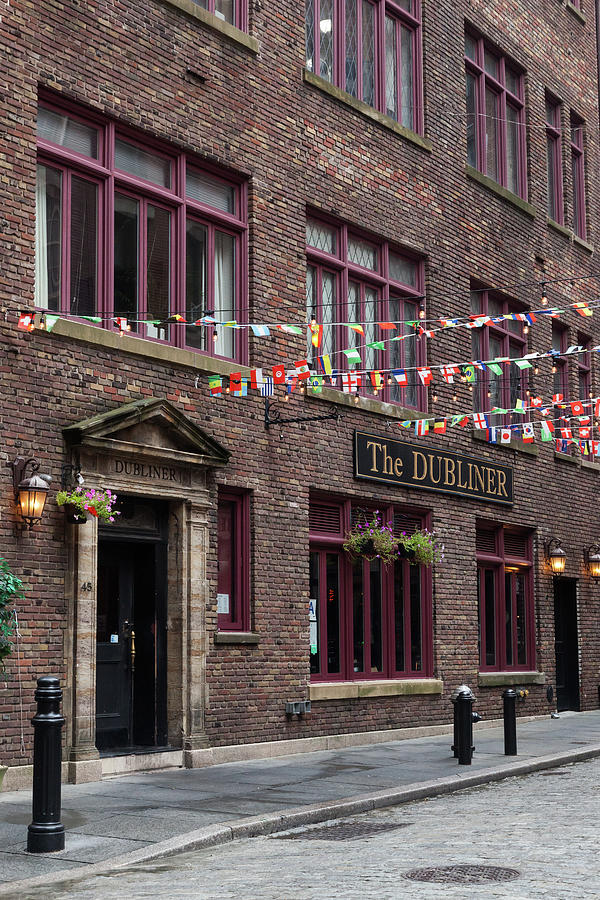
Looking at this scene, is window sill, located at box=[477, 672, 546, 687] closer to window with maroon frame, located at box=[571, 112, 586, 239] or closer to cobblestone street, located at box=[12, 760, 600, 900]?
cobblestone street, located at box=[12, 760, 600, 900]

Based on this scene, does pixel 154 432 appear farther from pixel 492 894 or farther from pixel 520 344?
pixel 520 344

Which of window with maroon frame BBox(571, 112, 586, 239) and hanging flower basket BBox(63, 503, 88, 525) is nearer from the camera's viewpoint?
hanging flower basket BBox(63, 503, 88, 525)

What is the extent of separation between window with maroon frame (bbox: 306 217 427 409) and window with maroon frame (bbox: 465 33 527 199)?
3.57 metres

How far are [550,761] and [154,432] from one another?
6214mm

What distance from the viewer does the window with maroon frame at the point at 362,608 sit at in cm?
1627

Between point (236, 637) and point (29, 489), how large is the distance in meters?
3.84

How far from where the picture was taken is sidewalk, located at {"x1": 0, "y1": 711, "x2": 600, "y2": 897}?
851 cm

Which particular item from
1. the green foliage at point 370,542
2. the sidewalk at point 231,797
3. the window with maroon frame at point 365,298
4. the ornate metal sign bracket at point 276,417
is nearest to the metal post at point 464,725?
the sidewalk at point 231,797

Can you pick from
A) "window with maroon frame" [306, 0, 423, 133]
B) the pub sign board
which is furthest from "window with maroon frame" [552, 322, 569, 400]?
"window with maroon frame" [306, 0, 423, 133]

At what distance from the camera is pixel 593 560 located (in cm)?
2362

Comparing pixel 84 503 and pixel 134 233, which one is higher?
pixel 134 233

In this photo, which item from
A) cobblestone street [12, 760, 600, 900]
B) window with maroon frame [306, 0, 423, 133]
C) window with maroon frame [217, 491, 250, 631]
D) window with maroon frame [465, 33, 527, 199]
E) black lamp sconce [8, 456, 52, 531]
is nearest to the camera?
cobblestone street [12, 760, 600, 900]

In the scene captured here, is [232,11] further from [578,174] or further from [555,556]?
[578,174]

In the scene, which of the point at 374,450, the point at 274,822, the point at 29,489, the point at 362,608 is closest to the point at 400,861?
the point at 274,822
